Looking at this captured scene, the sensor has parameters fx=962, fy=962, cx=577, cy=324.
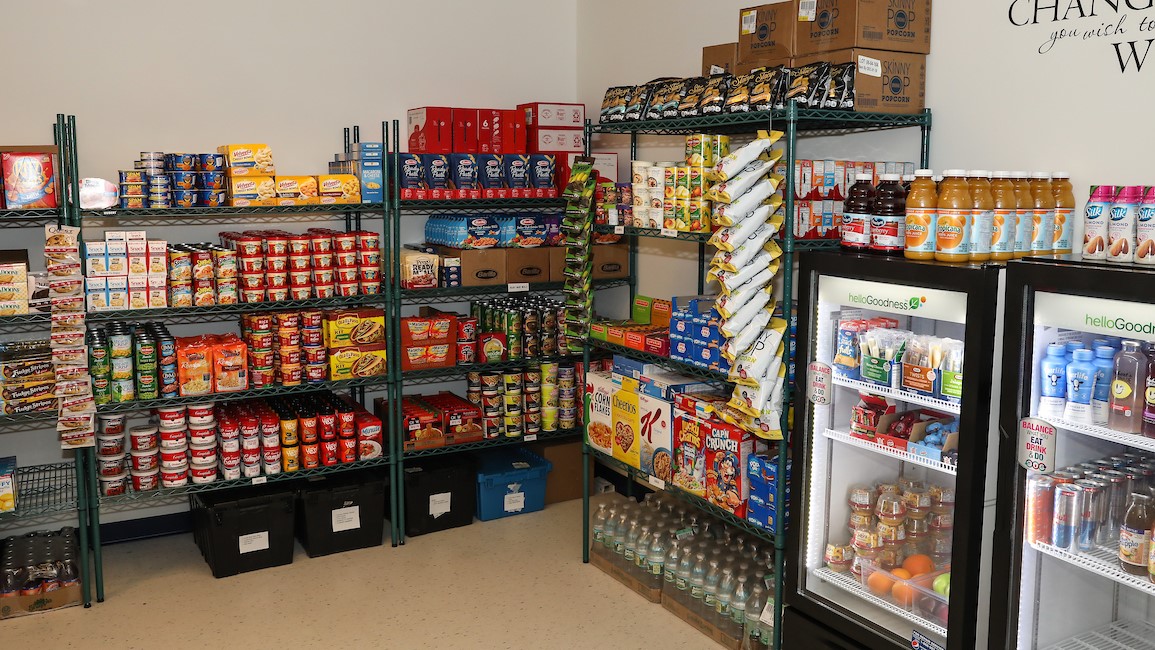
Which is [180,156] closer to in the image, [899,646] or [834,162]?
[834,162]

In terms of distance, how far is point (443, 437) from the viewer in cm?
540

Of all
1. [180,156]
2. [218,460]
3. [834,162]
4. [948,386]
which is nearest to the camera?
[948,386]

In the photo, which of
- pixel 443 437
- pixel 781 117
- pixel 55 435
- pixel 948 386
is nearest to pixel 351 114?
pixel 443 437

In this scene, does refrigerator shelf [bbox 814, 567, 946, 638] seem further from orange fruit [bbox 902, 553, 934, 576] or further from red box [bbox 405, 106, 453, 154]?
red box [bbox 405, 106, 453, 154]

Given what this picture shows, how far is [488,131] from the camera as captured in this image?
5574 millimetres

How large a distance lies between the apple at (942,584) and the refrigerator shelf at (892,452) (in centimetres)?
34

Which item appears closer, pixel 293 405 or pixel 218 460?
pixel 218 460

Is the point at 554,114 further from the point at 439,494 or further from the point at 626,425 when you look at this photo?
the point at 439,494

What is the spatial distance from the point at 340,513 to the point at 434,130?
216 centimetres

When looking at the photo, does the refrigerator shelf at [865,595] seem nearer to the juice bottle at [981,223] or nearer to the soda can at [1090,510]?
the soda can at [1090,510]

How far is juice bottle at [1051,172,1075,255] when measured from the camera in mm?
3100

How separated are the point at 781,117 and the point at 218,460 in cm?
331

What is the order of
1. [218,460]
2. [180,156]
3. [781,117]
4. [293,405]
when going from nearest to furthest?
[781,117], [180,156], [218,460], [293,405]

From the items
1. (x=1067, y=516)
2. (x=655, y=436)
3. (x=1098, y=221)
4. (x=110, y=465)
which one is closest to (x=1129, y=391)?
(x=1067, y=516)
